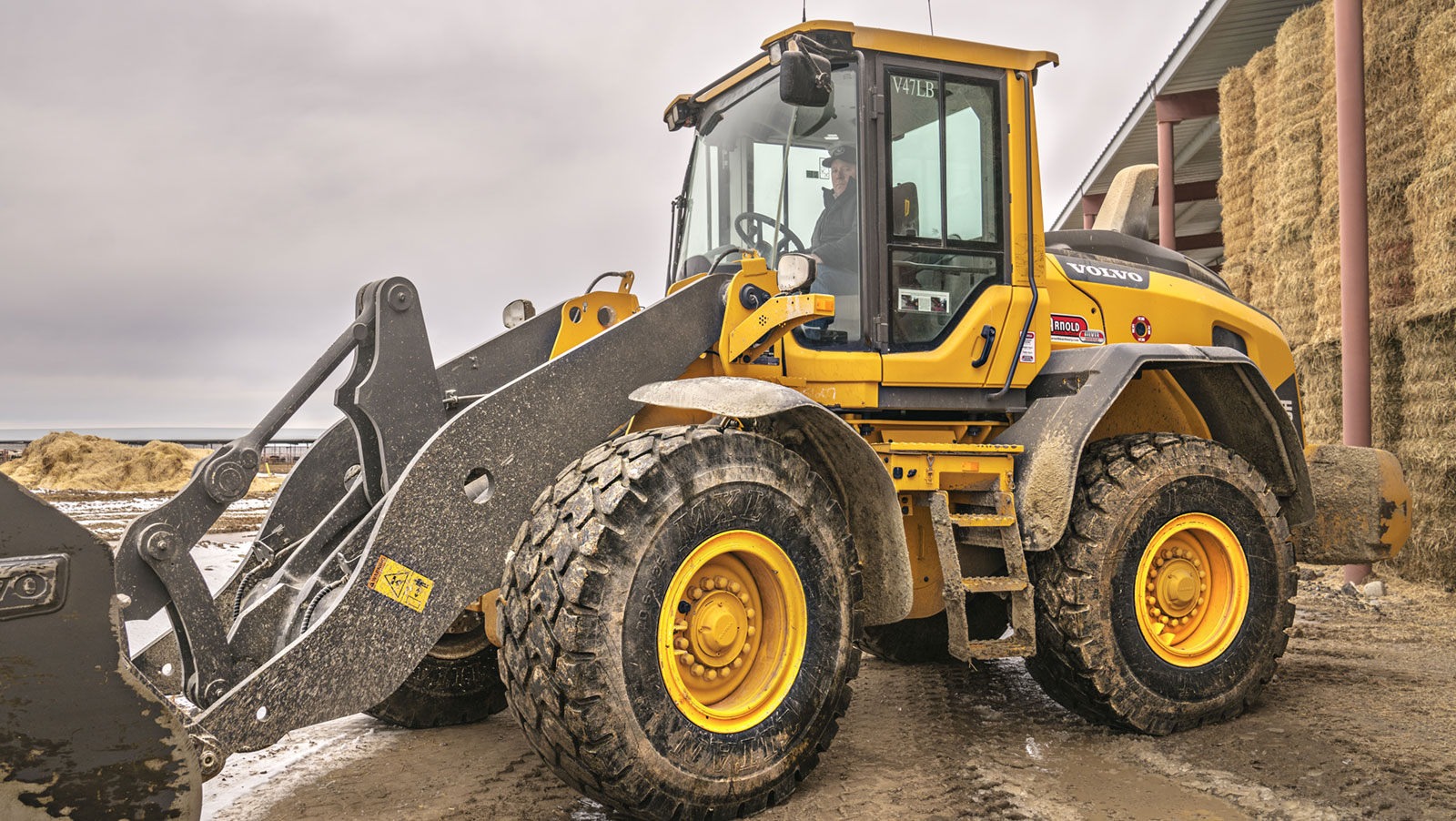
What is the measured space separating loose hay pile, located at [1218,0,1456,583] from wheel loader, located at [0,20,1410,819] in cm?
248

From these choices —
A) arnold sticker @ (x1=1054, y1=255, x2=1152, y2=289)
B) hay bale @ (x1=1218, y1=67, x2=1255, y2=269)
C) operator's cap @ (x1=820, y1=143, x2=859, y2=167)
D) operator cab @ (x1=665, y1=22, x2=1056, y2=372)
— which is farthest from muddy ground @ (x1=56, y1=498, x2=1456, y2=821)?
hay bale @ (x1=1218, y1=67, x2=1255, y2=269)

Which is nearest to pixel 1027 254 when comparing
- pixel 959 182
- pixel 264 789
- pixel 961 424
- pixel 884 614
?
pixel 959 182

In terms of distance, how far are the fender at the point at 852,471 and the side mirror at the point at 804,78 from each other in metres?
1.08

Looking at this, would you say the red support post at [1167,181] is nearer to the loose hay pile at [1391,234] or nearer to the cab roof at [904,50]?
the loose hay pile at [1391,234]

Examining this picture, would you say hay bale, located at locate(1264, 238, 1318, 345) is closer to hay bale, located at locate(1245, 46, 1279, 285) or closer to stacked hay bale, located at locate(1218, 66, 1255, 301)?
hay bale, located at locate(1245, 46, 1279, 285)

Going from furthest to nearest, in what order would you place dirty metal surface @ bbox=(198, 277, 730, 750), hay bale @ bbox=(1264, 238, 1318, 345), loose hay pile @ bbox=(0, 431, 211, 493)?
loose hay pile @ bbox=(0, 431, 211, 493) → hay bale @ bbox=(1264, 238, 1318, 345) → dirty metal surface @ bbox=(198, 277, 730, 750)

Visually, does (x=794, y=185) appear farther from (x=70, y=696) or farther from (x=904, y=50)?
(x=70, y=696)

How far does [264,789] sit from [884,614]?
2.36 m

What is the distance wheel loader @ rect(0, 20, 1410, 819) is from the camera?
2.96 m

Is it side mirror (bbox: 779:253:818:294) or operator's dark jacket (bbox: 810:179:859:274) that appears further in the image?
operator's dark jacket (bbox: 810:179:859:274)

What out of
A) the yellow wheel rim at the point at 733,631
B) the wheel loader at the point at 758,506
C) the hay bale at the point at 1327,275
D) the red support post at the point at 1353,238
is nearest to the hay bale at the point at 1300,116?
the hay bale at the point at 1327,275

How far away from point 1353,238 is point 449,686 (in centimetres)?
755

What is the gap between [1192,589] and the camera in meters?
4.65

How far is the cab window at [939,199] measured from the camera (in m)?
4.41
